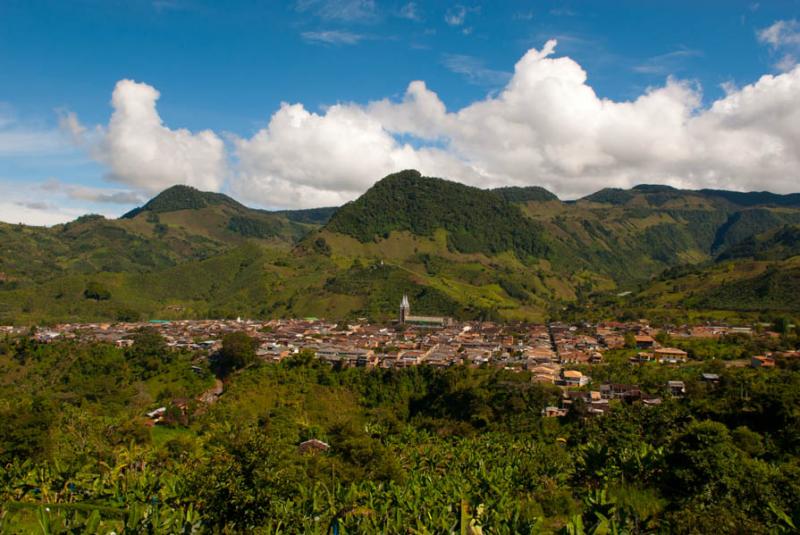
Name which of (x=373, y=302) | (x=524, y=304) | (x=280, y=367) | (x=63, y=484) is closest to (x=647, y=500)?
(x=63, y=484)

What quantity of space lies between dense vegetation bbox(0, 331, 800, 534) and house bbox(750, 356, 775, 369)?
338cm

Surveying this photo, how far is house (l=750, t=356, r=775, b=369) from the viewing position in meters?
58.3

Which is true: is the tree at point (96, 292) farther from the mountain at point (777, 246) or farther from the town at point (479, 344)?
the mountain at point (777, 246)

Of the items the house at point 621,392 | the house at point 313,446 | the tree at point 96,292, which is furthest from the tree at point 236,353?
the tree at point 96,292

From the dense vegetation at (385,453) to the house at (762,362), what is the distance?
3.38m

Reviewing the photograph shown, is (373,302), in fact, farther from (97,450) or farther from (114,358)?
(97,450)

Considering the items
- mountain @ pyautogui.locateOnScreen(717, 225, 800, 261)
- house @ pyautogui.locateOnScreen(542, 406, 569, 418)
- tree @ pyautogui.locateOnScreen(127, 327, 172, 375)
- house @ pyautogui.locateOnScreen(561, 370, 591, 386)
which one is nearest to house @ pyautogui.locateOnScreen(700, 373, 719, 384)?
house @ pyautogui.locateOnScreen(561, 370, 591, 386)

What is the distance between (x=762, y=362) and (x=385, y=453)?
49105 millimetres

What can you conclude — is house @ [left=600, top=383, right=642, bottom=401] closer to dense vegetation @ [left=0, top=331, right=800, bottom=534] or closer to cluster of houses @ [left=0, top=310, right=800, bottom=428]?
cluster of houses @ [left=0, top=310, right=800, bottom=428]

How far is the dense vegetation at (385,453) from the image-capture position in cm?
1727

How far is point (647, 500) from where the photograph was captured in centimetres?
2381

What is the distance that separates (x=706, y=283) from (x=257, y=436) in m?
136

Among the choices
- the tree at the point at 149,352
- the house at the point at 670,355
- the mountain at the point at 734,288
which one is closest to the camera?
the house at the point at 670,355

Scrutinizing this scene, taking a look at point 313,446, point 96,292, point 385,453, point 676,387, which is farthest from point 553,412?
point 96,292
